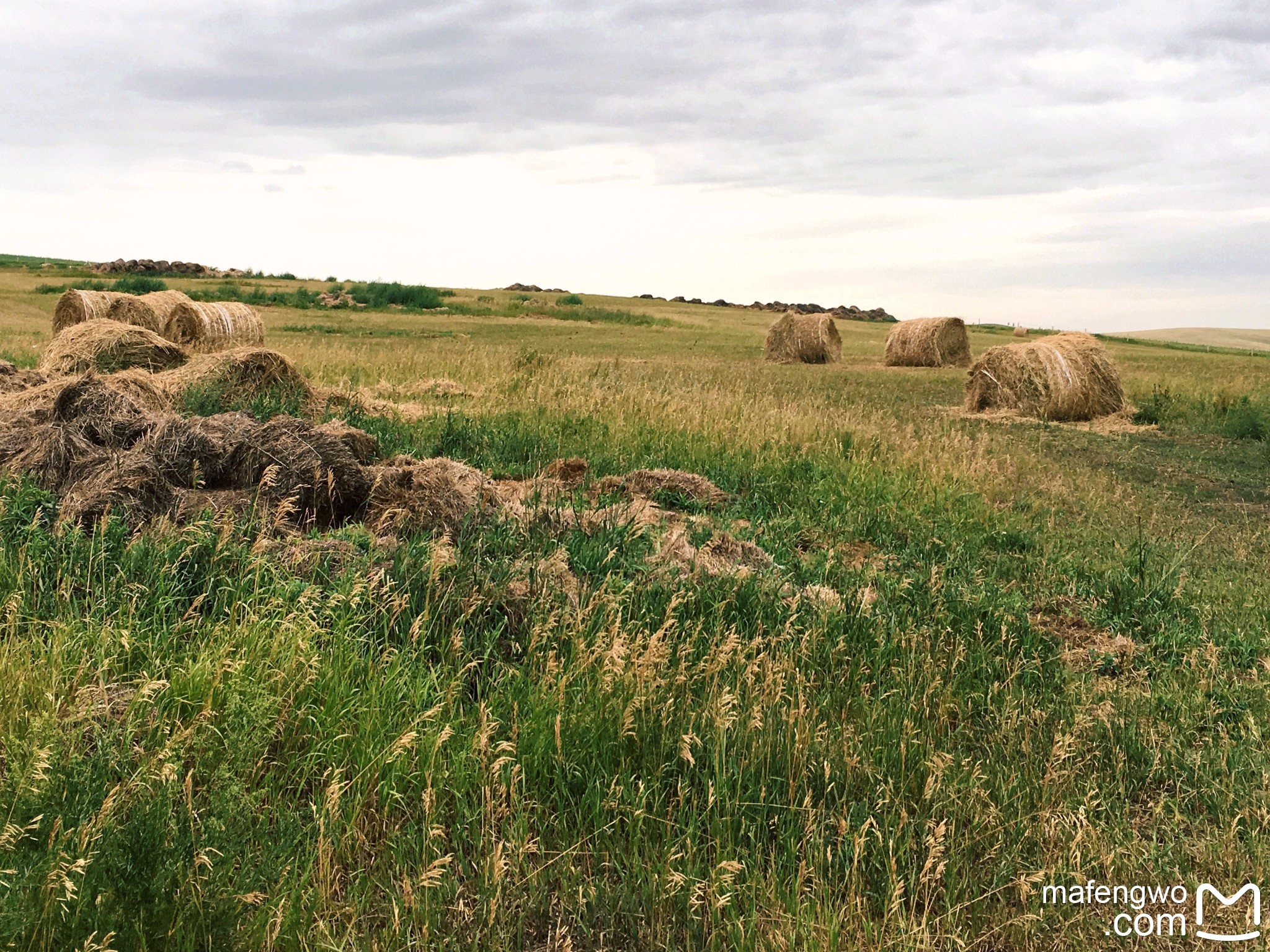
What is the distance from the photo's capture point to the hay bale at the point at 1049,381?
16.8 metres

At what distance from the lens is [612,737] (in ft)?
13.4

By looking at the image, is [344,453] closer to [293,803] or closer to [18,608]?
[18,608]

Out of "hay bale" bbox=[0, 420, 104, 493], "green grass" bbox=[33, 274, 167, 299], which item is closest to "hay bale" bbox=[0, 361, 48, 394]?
"hay bale" bbox=[0, 420, 104, 493]

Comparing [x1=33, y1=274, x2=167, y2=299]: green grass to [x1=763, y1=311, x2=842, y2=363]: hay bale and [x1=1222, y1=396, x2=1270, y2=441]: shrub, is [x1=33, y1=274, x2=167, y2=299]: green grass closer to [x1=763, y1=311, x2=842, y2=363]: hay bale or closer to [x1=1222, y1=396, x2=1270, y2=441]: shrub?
[x1=763, y1=311, x2=842, y2=363]: hay bale

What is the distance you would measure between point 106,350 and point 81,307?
9.20 metres

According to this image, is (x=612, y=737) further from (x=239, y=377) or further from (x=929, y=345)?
(x=929, y=345)

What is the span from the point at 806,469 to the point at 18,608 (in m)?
6.97

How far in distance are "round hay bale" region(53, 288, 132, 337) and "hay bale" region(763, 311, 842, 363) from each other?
16.5m

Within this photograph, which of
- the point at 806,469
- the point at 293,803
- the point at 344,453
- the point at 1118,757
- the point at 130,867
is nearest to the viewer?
the point at 130,867

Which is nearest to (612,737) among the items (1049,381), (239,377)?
(239,377)

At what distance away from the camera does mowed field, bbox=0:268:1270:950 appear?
3.13 metres

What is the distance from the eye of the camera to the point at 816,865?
3.48m

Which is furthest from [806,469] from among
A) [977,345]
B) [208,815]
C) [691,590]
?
[977,345]

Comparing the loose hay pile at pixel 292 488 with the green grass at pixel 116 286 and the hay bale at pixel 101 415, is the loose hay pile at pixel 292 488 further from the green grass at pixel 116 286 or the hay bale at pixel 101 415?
the green grass at pixel 116 286
